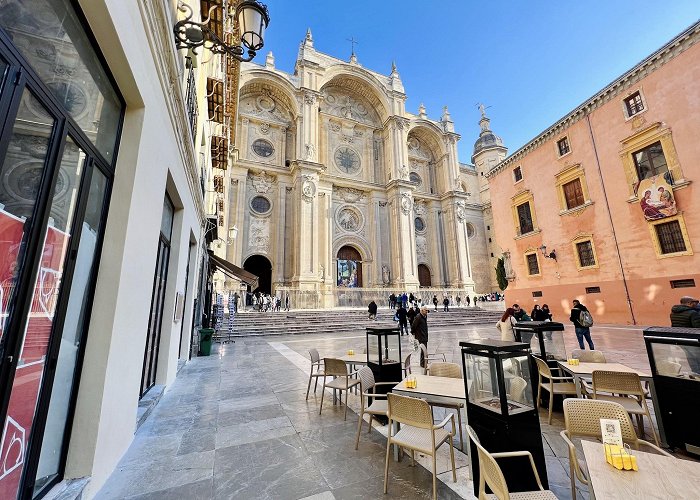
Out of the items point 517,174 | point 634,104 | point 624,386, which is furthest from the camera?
point 517,174

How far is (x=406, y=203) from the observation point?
2517 cm

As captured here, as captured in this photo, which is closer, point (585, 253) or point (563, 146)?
→ point (585, 253)

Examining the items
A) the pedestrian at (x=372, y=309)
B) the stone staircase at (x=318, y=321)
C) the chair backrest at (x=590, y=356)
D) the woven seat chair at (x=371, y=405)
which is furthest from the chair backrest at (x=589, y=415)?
the pedestrian at (x=372, y=309)

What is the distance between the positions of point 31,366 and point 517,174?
20658mm

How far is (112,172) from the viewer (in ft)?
8.86

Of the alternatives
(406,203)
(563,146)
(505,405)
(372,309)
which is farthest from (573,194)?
(505,405)

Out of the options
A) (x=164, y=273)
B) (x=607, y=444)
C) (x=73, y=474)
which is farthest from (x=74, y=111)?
(x=607, y=444)

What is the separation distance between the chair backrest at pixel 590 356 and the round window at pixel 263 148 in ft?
76.2

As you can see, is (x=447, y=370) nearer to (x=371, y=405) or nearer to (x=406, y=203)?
(x=371, y=405)

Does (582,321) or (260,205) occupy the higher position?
(260,205)

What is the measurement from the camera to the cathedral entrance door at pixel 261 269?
2183 cm

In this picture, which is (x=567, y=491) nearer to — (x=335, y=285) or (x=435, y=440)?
(x=435, y=440)

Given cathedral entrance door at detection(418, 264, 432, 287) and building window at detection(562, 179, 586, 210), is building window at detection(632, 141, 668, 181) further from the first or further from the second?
cathedral entrance door at detection(418, 264, 432, 287)

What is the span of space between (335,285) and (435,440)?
20.4m
